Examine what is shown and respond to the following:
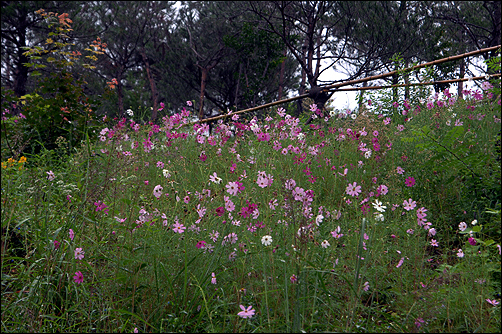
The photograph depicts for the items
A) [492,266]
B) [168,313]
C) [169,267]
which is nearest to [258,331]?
[168,313]

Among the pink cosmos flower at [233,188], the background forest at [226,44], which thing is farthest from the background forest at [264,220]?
the background forest at [226,44]

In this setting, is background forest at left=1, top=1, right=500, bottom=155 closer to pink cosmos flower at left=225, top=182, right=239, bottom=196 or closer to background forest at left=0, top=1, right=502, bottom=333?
background forest at left=0, top=1, right=502, bottom=333

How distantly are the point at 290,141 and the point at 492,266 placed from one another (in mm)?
2591

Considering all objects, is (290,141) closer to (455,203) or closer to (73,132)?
(455,203)

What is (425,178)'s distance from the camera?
2986mm

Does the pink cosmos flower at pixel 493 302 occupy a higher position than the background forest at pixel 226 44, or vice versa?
the background forest at pixel 226 44

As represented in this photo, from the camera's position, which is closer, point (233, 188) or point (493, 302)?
point (493, 302)

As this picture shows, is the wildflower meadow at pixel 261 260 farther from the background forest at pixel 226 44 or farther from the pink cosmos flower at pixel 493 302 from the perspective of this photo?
the background forest at pixel 226 44

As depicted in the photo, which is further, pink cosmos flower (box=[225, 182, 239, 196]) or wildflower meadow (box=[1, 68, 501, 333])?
pink cosmos flower (box=[225, 182, 239, 196])

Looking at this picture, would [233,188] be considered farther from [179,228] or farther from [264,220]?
[179,228]

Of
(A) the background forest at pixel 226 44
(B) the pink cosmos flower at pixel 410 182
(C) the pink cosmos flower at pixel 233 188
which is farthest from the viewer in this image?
(A) the background forest at pixel 226 44

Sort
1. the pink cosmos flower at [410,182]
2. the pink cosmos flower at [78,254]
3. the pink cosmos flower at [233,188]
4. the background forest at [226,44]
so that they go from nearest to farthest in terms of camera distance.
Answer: the pink cosmos flower at [78,254] → the pink cosmos flower at [233,188] → the pink cosmos flower at [410,182] → the background forest at [226,44]

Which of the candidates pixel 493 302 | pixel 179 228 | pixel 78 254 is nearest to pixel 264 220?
pixel 179 228

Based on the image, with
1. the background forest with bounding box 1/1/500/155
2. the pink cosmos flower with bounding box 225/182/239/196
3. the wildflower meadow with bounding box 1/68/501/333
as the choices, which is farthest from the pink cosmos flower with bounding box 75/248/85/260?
the background forest with bounding box 1/1/500/155
